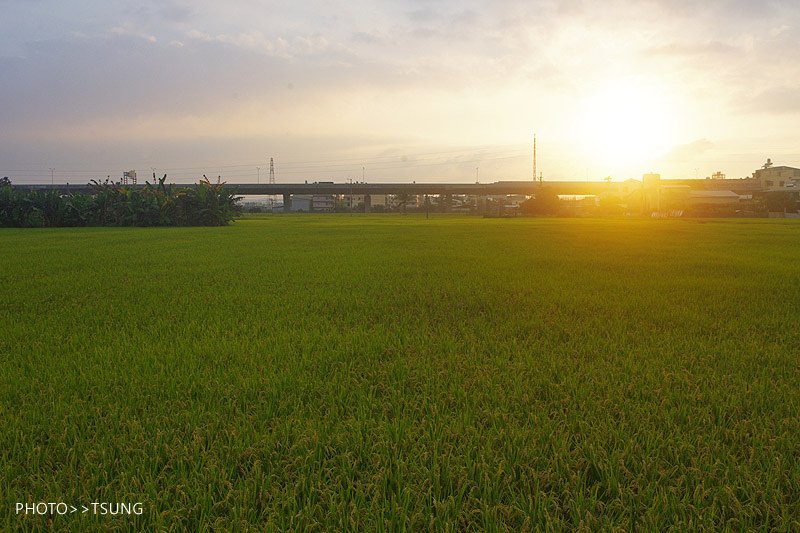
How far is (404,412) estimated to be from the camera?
9.80 feet

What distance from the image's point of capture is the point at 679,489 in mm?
2207

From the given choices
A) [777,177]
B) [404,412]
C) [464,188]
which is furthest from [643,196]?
[404,412]

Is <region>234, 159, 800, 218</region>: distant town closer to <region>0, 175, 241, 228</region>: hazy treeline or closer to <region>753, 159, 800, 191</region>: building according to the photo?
<region>753, 159, 800, 191</region>: building

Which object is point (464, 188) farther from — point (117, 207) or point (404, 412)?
point (404, 412)

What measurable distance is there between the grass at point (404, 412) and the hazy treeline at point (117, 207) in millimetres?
26209

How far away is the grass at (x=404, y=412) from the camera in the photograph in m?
2.11

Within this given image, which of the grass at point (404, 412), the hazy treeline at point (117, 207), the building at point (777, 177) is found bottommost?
the grass at point (404, 412)

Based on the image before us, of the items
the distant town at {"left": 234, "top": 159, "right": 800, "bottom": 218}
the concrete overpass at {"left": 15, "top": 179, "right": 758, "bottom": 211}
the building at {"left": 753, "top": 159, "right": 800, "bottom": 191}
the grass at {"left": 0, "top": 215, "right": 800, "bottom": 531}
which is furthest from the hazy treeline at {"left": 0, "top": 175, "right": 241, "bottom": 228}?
the building at {"left": 753, "top": 159, "right": 800, "bottom": 191}

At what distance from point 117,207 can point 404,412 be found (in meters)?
33.2

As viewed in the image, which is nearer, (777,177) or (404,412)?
(404,412)

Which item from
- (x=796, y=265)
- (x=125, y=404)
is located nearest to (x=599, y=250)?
(x=796, y=265)

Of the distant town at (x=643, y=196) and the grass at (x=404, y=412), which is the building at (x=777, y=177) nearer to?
the distant town at (x=643, y=196)

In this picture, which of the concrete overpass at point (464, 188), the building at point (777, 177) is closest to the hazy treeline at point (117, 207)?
the concrete overpass at point (464, 188)

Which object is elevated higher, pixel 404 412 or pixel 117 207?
pixel 117 207
